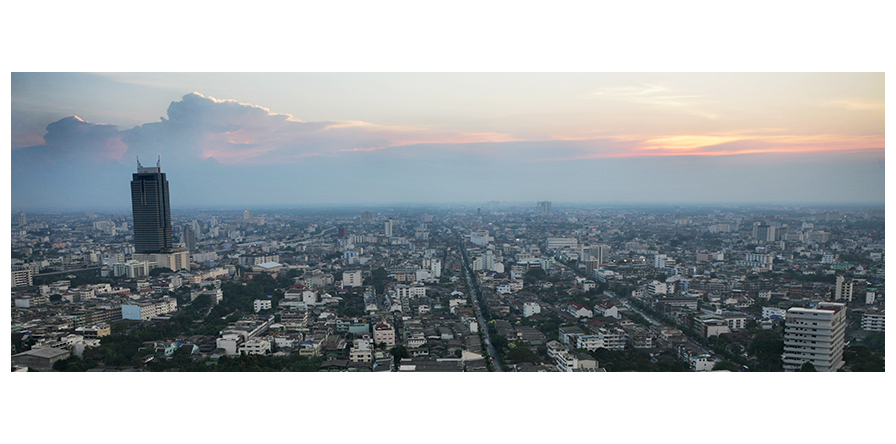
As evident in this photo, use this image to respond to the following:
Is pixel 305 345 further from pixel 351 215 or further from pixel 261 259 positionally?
pixel 351 215

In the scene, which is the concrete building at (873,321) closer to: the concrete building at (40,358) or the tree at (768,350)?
the tree at (768,350)

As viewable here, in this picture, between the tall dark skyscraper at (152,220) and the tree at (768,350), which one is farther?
the tall dark skyscraper at (152,220)

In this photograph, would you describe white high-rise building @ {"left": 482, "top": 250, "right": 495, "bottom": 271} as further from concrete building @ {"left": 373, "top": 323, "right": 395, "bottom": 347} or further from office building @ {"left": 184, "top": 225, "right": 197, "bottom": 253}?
office building @ {"left": 184, "top": 225, "right": 197, "bottom": 253}

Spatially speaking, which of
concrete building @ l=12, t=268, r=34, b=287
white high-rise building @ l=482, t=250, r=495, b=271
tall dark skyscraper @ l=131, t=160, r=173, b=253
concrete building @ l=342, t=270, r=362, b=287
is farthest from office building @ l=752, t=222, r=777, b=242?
concrete building @ l=12, t=268, r=34, b=287

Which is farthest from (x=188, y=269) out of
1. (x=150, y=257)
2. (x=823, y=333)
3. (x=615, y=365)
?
(x=823, y=333)

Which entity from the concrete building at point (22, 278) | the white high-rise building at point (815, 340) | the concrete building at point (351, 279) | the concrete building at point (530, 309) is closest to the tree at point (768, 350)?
the white high-rise building at point (815, 340)

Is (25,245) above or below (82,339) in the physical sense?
above
